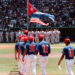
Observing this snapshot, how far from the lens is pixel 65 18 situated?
135 ft

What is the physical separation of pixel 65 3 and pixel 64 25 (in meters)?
4.68

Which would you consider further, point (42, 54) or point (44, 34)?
point (44, 34)

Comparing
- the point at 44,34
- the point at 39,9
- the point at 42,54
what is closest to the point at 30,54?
the point at 42,54

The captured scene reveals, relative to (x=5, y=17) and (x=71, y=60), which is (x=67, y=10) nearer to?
(x=5, y=17)

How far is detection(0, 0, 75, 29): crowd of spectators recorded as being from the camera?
4047 centimetres

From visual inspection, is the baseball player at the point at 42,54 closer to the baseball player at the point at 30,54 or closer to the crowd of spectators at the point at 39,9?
the baseball player at the point at 30,54

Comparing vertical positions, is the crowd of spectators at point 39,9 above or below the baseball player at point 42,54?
below

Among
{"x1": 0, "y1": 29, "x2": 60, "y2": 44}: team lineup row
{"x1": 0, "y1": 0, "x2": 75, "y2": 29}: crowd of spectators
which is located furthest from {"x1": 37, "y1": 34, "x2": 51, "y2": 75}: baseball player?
{"x1": 0, "y1": 0, "x2": 75, "y2": 29}: crowd of spectators

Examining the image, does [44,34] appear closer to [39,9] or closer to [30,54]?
[39,9]

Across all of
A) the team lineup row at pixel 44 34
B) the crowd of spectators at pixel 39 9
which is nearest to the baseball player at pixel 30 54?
the team lineup row at pixel 44 34

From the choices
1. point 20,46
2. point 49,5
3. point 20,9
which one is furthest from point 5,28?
point 20,46

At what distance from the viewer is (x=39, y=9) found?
139ft

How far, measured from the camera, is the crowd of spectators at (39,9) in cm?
4047

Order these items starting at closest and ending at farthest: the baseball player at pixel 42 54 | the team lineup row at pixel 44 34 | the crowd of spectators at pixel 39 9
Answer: the baseball player at pixel 42 54
the team lineup row at pixel 44 34
the crowd of spectators at pixel 39 9
